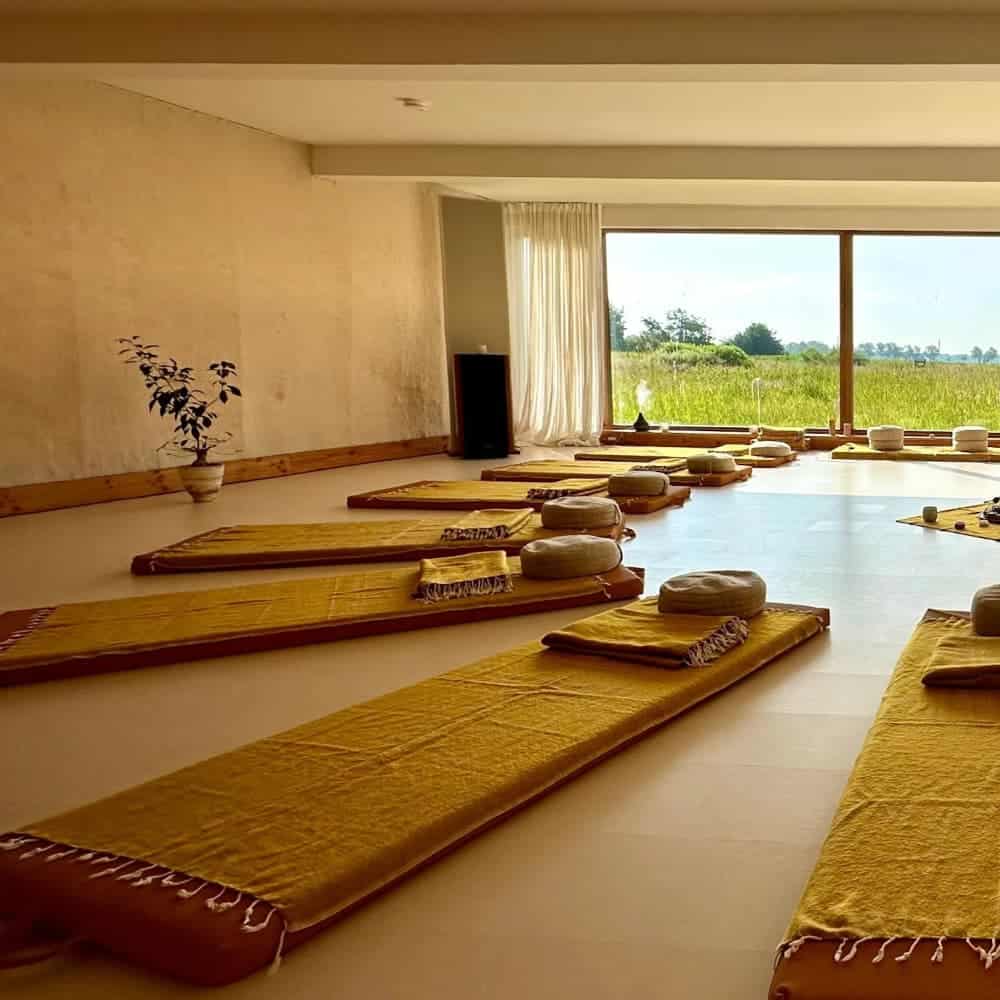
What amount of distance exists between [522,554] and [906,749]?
2.03 m

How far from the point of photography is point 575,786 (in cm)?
224

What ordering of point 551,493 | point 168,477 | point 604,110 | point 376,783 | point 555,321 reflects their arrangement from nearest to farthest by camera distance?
point 376,783
point 551,493
point 604,110
point 168,477
point 555,321

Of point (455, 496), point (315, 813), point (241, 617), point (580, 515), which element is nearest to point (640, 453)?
point (455, 496)

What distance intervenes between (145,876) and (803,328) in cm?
970

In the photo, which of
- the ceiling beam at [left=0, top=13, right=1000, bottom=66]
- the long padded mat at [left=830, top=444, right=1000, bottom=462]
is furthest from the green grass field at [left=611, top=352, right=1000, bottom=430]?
the ceiling beam at [left=0, top=13, right=1000, bottom=66]

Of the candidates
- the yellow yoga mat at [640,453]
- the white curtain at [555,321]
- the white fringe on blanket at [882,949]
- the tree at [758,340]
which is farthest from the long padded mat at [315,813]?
the tree at [758,340]

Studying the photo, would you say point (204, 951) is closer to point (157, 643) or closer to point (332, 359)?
point (157, 643)

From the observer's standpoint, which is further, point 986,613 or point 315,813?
point 986,613

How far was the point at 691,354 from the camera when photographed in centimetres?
1094

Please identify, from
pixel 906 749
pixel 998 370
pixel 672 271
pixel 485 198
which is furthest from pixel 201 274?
pixel 998 370

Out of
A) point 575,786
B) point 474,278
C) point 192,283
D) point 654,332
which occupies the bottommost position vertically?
point 575,786

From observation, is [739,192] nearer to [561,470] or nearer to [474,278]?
[474,278]

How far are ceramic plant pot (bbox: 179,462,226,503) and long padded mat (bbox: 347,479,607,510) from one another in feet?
2.79

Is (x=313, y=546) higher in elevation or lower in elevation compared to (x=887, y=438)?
lower
